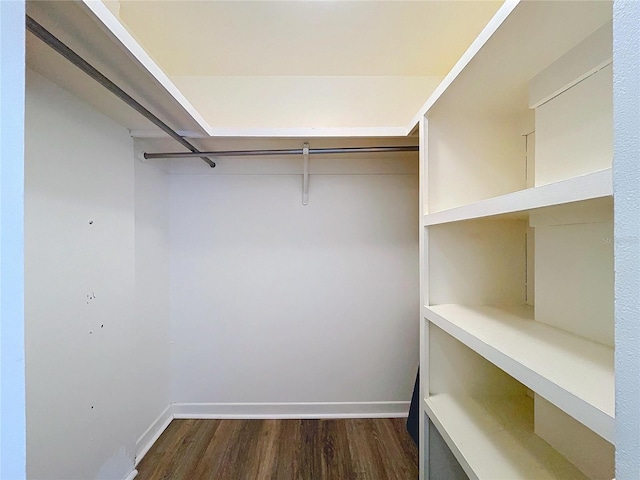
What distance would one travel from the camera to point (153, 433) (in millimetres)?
1846

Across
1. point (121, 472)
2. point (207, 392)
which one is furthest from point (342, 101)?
point (121, 472)

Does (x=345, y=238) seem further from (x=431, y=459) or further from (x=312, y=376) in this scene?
(x=431, y=459)

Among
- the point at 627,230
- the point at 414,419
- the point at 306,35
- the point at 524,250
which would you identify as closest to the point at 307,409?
the point at 414,419

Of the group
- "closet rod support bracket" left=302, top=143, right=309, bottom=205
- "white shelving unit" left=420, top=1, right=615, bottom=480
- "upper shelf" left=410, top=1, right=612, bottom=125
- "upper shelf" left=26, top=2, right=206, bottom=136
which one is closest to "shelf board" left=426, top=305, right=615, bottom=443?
"white shelving unit" left=420, top=1, right=615, bottom=480

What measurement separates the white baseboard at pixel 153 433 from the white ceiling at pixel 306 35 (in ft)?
7.96

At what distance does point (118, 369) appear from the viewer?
4.89 feet

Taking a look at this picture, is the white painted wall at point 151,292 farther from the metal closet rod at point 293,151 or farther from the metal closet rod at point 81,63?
the metal closet rod at point 81,63

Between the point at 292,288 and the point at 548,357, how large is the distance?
1.58 m

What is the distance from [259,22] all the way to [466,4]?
3.60 feet

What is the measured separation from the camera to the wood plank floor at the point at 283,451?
1580mm

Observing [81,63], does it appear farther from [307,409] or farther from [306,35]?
[307,409]

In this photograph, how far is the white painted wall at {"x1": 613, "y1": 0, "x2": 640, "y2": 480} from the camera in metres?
0.36

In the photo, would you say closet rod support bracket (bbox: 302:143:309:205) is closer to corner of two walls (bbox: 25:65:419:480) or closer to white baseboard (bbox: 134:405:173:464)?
corner of two walls (bbox: 25:65:419:480)
